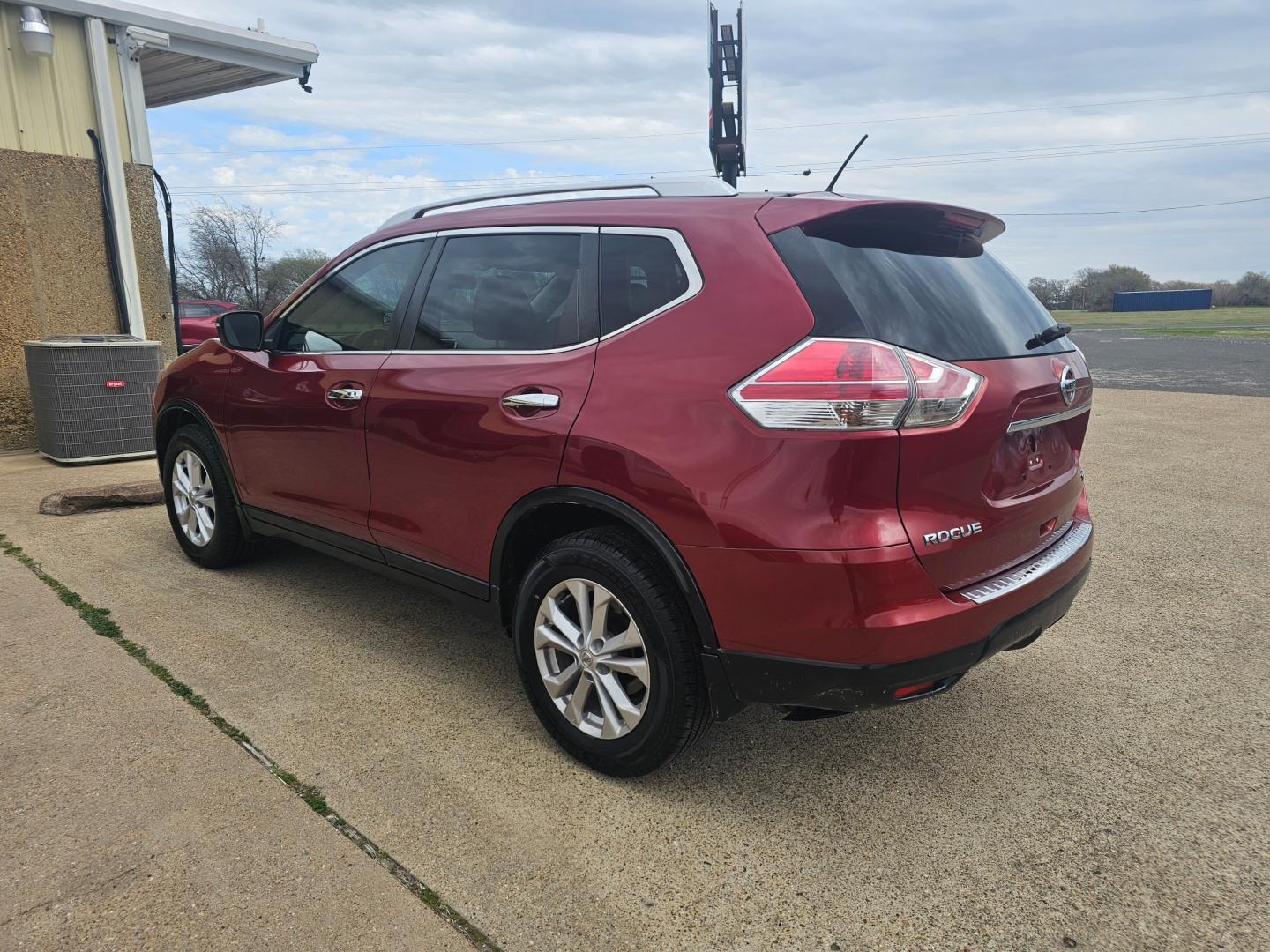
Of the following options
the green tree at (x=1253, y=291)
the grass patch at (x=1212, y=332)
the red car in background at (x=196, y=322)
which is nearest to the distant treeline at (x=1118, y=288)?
the green tree at (x=1253, y=291)

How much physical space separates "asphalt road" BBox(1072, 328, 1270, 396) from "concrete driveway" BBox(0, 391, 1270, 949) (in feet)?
39.0

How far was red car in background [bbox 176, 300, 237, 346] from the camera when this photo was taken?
53.9 feet

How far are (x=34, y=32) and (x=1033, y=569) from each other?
28.2 feet

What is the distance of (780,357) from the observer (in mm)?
2254

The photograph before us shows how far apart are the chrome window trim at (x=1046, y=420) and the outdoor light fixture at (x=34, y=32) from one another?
8413mm

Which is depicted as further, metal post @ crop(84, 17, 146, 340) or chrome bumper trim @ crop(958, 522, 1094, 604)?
metal post @ crop(84, 17, 146, 340)

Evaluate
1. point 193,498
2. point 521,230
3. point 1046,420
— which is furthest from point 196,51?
point 1046,420

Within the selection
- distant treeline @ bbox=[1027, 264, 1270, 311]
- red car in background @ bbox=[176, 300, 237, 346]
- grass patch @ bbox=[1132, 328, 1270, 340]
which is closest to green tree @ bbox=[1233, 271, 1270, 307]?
distant treeline @ bbox=[1027, 264, 1270, 311]

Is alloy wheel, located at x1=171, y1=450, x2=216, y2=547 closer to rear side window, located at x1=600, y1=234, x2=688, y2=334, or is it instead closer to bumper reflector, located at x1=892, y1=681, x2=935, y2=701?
rear side window, located at x1=600, y1=234, x2=688, y2=334

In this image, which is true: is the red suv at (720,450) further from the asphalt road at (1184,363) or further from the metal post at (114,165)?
the asphalt road at (1184,363)

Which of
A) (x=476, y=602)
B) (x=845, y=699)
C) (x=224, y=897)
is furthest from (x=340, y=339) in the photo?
(x=845, y=699)

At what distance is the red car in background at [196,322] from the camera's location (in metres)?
16.4

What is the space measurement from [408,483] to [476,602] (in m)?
0.51

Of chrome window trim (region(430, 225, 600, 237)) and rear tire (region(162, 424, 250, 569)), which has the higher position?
chrome window trim (region(430, 225, 600, 237))
